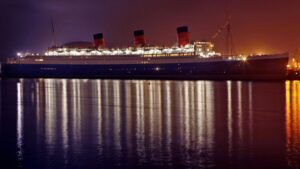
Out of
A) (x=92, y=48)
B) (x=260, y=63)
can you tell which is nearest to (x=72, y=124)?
(x=260, y=63)

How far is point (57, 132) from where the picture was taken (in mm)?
10836

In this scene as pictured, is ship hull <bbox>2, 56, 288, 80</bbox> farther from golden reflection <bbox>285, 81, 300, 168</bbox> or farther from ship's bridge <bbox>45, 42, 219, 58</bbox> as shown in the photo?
golden reflection <bbox>285, 81, 300, 168</bbox>

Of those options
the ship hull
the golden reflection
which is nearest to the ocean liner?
the ship hull

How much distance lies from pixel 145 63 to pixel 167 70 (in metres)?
3.03

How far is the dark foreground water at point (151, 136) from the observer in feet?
26.4

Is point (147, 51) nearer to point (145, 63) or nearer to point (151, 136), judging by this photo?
point (145, 63)

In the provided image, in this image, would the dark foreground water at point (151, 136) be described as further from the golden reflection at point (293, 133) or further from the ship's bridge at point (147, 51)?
the ship's bridge at point (147, 51)

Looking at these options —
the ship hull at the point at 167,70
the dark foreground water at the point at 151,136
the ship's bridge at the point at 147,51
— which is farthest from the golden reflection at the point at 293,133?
the ship's bridge at the point at 147,51

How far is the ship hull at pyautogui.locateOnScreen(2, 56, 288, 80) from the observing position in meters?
39.6

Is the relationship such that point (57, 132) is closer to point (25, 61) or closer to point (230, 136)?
point (230, 136)

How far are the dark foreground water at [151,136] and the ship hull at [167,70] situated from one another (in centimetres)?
2300

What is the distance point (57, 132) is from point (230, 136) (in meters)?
3.77

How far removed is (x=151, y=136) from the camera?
1023 cm

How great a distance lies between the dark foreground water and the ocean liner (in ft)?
76.8
